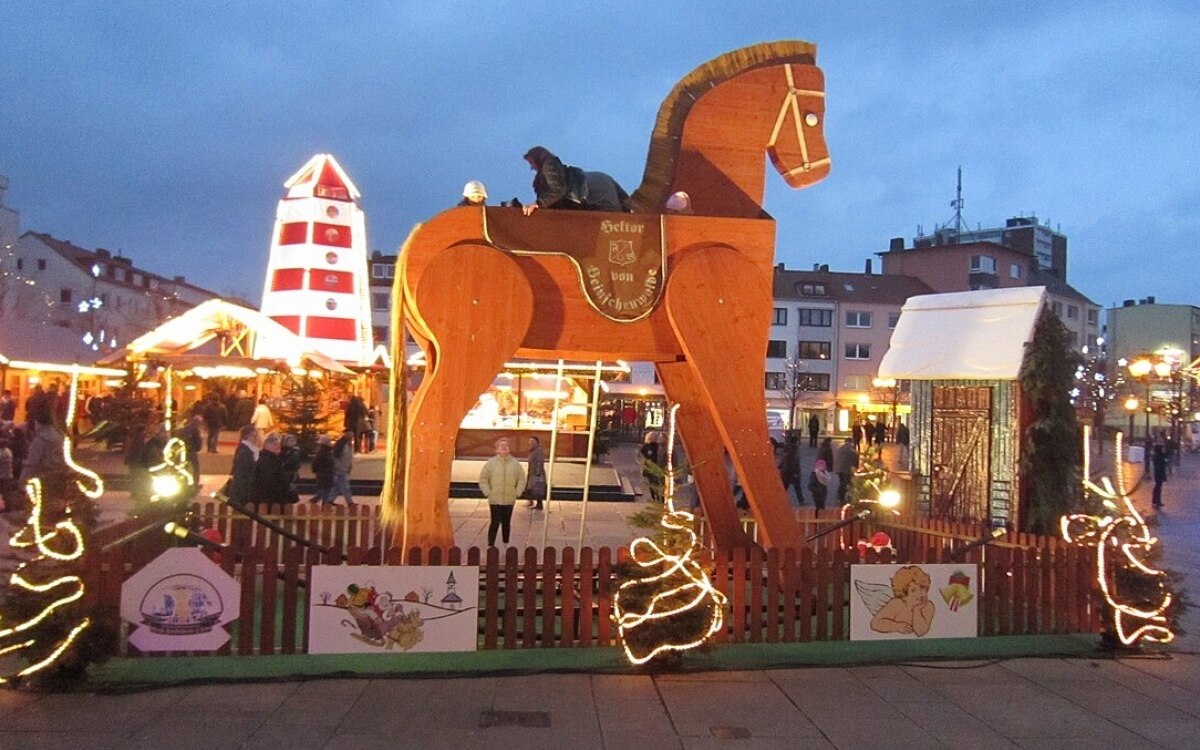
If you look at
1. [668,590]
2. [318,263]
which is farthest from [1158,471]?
[318,263]

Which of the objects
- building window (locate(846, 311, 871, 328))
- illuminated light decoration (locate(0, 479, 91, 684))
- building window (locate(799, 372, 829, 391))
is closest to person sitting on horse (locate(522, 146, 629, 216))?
illuminated light decoration (locate(0, 479, 91, 684))

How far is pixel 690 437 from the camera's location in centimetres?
978

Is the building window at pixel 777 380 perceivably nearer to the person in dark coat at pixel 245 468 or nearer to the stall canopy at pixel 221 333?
the stall canopy at pixel 221 333

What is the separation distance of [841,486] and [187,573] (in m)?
14.3

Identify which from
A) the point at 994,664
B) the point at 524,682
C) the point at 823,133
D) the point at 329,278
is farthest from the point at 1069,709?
the point at 329,278

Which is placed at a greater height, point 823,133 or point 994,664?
point 823,133

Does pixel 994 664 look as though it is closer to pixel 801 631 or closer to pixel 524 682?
pixel 801 631

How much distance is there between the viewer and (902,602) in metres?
7.83

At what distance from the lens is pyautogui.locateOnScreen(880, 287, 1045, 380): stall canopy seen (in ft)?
46.8

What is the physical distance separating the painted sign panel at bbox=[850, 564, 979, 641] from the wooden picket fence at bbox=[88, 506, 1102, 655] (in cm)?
17

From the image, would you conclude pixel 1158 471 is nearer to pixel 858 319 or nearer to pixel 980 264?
pixel 858 319

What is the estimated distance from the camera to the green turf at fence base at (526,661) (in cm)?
676

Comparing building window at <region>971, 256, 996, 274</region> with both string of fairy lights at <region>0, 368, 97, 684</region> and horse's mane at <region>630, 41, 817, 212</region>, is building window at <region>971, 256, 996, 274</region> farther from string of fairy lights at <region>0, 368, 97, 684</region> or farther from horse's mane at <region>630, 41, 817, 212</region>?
string of fairy lights at <region>0, 368, 97, 684</region>

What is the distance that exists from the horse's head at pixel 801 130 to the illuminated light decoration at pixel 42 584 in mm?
6568
